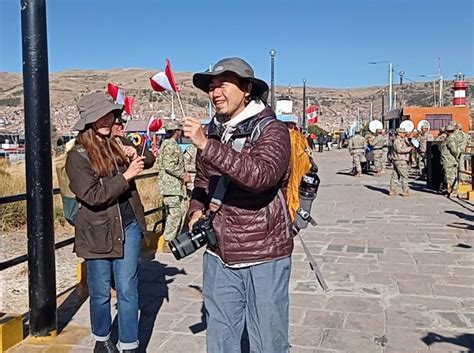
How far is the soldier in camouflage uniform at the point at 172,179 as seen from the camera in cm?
809

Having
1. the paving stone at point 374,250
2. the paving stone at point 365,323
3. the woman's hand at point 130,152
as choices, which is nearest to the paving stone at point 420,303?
the paving stone at point 365,323

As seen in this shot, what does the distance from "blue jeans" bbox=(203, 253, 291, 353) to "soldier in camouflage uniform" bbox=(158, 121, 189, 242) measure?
4955 millimetres

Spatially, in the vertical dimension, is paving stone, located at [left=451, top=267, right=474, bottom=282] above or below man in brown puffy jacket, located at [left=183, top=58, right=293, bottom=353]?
below

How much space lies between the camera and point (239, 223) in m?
3.00

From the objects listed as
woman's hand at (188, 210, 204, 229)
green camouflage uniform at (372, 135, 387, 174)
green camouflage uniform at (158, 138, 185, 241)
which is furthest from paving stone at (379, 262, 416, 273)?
green camouflage uniform at (372, 135, 387, 174)

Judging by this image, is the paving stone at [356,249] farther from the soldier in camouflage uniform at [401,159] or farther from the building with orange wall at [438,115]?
the building with orange wall at [438,115]

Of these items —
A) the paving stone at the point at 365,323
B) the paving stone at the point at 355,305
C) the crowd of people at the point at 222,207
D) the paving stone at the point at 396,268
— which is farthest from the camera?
the paving stone at the point at 396,268

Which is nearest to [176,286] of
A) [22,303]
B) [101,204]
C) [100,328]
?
[22,303]

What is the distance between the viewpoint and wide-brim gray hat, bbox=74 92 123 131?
387 centimetres

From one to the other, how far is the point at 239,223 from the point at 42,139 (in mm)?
2112

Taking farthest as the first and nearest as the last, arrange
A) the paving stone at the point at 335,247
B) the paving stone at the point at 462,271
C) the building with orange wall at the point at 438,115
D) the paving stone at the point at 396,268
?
the building with orange wall at the point at 438,115, the paving stone at the point at 335,247, the paving stone at the point at 396,268, the paving stone at the point at 462,271

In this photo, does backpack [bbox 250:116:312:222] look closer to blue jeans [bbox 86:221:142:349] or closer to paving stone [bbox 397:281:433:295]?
blue jeans [bbox 86:221:142:349]

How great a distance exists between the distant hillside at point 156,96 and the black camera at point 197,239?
73.7 metres

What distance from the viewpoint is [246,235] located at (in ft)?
9.84
